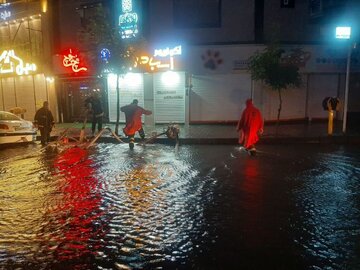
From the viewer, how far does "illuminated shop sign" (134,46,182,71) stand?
18.2m

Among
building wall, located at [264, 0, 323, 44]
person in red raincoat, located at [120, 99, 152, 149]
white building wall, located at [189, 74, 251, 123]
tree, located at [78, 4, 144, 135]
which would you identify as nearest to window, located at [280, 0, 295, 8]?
building wall, located at [264, 0, 323, 44]

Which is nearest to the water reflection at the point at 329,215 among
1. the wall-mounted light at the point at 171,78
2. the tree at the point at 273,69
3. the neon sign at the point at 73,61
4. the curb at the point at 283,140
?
the curb at the point at 283,140

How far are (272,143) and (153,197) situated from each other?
8024mm

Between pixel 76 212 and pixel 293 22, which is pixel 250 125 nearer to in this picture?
pixel 76 212

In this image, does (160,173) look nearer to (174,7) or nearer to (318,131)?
(318,131)

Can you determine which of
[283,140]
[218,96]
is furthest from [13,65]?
[283,140]

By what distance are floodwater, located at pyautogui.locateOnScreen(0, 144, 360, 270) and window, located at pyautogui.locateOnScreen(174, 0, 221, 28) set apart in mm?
9982

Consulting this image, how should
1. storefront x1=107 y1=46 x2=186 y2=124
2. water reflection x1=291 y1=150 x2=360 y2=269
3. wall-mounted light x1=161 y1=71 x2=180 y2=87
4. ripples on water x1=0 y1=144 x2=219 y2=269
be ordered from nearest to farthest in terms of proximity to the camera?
1. water reflection x1=291 y1=150 x2=360 y2=269
2. ripples on water x1=0 y1=144 x2=219 y2=269
3. storefront x1=107 y1=46 x2=186 y2=124
4. wall-mounted light x1=161 y1=71 x2=180 y2=87

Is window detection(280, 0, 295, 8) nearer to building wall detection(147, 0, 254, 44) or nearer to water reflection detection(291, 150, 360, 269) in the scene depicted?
building wall detection(147, 0, 254, 44)

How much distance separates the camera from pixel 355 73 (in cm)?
1886

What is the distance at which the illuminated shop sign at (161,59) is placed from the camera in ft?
59.8

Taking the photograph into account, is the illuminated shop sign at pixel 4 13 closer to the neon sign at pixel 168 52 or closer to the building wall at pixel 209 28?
the building wall at pixel 209 28

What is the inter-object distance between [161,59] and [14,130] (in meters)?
7.83

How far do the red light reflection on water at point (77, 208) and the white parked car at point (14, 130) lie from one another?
4.49 metres
